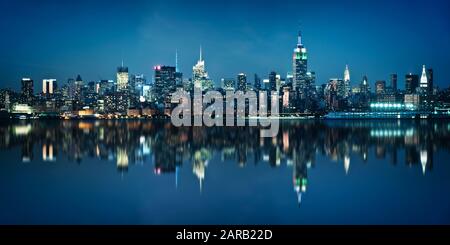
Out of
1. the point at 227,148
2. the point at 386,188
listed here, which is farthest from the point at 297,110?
the point at 386,188

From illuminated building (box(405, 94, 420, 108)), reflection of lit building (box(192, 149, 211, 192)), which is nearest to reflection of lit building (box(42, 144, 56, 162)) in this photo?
reflection of lit building (box(192, 149, 211, 192))

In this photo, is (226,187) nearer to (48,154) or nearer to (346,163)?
(346,163)

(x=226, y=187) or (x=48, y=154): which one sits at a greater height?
(x=48, y=154)

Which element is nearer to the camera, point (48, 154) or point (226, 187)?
point (226, 187)

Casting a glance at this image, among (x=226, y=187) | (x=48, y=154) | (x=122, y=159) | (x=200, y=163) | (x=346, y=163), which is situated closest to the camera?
(x=226, y=187)

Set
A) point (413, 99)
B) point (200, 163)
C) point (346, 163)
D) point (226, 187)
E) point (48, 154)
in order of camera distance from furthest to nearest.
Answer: point (413, 99) < point (48, 154) < point (346, 163) < point (200, 163) < point (226, 187)

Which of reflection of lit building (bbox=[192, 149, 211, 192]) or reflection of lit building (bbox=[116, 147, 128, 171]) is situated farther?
reflection of lit building (bbox=[116, 147, 128, 171])

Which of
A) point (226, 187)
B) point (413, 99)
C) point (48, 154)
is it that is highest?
point (413, 99)

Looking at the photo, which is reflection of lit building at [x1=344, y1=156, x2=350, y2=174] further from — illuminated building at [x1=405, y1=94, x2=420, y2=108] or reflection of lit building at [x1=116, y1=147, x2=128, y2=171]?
illuminated building at [x1=405, y1=94, x2=420, y2=108]

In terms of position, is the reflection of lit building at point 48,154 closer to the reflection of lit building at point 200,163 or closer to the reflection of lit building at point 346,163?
the reflection of lit building at point 200,163

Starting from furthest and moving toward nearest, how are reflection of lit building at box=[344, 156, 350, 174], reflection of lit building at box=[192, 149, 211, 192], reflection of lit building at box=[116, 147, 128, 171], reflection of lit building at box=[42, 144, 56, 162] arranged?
reflection of lit building at box=[42, 144, 56, 162], reflection of lit building at box=[116, 147, 128, 171], reflection of lit building at box=[344, 156, 350, 174], reflection of lit building at box=[192, 149, 211, 192]

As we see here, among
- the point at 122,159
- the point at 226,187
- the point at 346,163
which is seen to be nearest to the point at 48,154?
the point at 122,159
